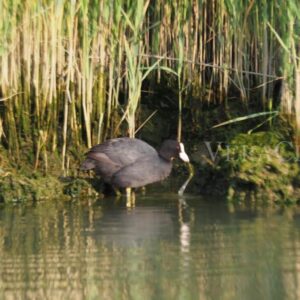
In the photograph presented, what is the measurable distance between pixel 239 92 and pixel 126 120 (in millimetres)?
1369

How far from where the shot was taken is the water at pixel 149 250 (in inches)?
231

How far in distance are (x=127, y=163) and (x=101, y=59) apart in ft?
3.32

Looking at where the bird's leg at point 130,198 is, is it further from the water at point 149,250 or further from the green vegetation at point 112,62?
the green vegetation at point 112,62

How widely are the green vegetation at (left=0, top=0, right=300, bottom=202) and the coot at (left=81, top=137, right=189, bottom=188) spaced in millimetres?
236

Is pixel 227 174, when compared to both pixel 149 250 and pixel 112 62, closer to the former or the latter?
pixel 112 62

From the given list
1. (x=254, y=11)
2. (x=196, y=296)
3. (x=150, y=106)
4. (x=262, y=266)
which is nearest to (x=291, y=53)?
(x=254, y=11)

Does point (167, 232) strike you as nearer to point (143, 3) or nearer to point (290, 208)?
point (290, 208)

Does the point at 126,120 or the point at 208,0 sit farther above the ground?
the point at 208,0

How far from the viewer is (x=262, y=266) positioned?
6.45 metres

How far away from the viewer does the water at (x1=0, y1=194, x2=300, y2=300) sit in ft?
19.3

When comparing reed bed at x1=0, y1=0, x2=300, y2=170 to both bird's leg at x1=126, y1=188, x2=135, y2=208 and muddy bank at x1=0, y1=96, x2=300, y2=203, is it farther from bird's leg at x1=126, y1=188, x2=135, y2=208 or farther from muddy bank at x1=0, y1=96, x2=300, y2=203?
bird's leg at x1=126, y1=188, x2=135, y2=208

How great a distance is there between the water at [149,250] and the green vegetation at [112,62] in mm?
755

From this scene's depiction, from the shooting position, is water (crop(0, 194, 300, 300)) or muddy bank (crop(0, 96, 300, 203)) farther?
muddy bank (crop(0, 96, 300, 203))

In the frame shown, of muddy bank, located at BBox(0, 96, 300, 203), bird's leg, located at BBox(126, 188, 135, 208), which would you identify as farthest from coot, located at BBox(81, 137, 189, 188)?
muddy bank, located at BBox(0, 96, 300, 203)
